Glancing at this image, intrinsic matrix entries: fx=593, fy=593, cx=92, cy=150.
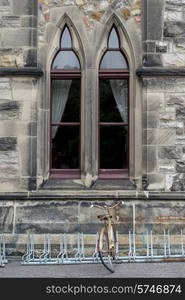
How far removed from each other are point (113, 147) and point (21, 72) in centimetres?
203

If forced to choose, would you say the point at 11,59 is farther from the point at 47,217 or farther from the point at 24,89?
the point at 47,217

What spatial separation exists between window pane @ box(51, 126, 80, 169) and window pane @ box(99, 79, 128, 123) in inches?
22.9

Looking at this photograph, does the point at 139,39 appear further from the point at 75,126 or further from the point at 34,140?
the point at 34,140

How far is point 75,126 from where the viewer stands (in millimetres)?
10312

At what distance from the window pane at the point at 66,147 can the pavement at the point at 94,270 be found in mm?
1907

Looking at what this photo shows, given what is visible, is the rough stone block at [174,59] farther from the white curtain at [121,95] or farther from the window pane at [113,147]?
the window pane at [113,147]

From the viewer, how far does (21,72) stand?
9.97 meters

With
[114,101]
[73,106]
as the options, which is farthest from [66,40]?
[114,101]

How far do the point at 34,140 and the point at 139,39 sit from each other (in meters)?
2.49

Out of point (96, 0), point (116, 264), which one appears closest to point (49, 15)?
point (96, 0)

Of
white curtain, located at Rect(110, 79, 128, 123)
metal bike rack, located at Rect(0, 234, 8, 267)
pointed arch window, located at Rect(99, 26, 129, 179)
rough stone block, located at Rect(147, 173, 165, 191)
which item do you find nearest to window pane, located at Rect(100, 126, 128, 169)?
pointed arch window, located at Rect(99, 26, 129, 179)

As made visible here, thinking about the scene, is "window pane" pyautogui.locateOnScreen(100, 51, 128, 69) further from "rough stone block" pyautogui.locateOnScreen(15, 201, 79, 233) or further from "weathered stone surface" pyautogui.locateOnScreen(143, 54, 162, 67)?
"rough stone block" pyautogui.locateOnScreen(15, 201, 79, 233)

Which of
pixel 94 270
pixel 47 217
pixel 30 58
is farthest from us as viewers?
pixel 30 58

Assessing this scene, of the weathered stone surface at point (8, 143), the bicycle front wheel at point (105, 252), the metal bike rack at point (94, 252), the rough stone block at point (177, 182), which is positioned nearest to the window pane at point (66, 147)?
the weathered stone surface at point (8, 143)
